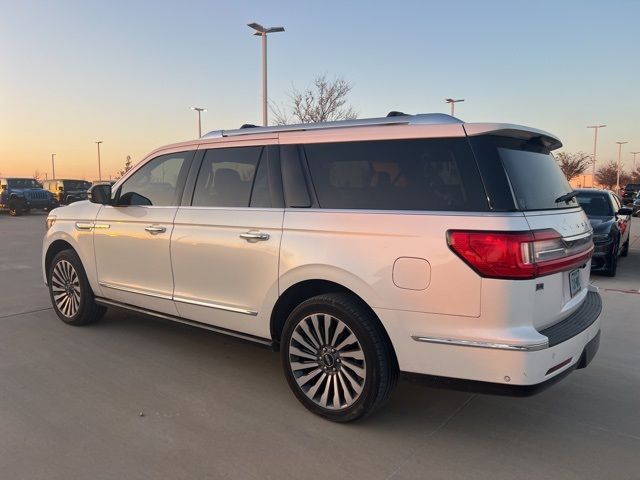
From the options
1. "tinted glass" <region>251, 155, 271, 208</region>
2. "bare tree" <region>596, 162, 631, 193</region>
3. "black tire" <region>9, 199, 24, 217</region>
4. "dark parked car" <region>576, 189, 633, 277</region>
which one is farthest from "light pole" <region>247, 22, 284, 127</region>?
"bare tree" <region>596, 162, 631, 193</region>

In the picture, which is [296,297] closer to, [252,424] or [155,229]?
[252,424]

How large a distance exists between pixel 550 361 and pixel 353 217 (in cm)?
137

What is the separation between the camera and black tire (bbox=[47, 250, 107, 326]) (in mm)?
5203

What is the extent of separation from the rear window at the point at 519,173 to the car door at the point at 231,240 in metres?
1.43

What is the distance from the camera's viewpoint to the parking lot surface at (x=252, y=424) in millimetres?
2832

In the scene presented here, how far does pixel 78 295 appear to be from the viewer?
5293 mm

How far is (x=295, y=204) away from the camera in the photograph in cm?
355

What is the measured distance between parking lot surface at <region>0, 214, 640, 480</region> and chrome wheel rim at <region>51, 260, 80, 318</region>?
587mm

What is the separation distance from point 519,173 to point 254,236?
1.79 m

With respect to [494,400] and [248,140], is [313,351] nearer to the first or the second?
[494,400]

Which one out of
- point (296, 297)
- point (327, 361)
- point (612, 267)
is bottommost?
point (612, 267)

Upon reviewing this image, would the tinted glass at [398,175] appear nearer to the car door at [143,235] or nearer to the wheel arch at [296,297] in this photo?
the wheel arch at [296,297]

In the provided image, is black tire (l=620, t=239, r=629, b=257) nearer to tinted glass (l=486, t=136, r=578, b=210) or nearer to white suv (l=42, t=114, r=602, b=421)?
white suv (l=42, t=114, r=602, b=421)

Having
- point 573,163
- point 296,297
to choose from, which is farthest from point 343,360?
point 573,163
